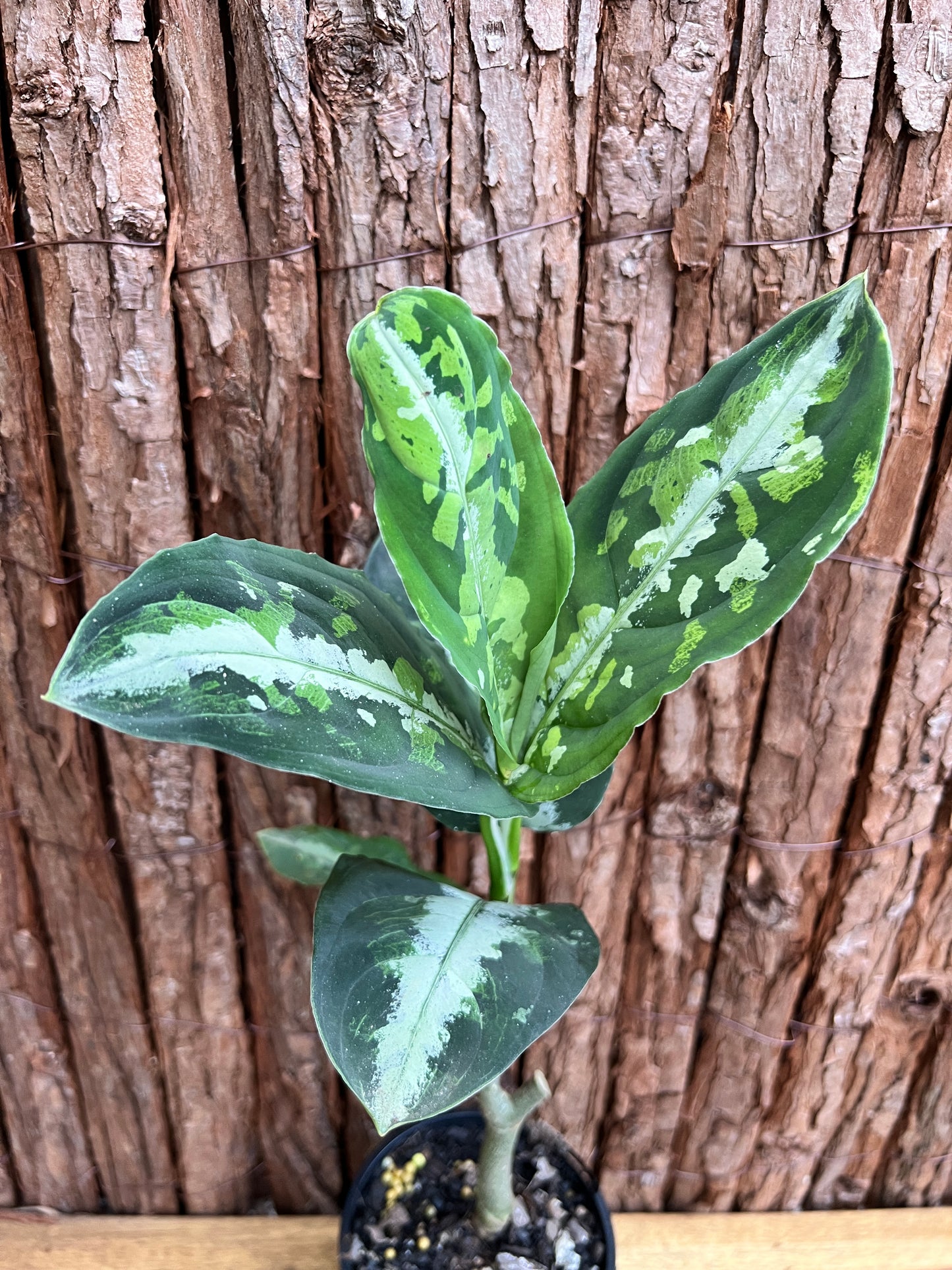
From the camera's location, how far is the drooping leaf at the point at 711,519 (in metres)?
0.57

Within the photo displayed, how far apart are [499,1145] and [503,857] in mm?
318

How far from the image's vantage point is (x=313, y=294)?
2.75 ft

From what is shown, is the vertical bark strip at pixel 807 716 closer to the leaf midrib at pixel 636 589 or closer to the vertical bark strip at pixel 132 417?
the leaf midrib at pixel 636 589

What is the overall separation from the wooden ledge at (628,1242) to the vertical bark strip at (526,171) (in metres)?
1.13

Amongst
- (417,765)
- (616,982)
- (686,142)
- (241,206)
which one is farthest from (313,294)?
(616,982)

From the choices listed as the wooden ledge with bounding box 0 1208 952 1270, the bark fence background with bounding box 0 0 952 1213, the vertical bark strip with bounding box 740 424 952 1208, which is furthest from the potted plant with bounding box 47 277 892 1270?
the wooden ledge with bounding box 0 1208 952 1270

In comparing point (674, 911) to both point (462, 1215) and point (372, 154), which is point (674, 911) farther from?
point (372, 154)

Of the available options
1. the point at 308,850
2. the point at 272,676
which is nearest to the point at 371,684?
the point at 272,676

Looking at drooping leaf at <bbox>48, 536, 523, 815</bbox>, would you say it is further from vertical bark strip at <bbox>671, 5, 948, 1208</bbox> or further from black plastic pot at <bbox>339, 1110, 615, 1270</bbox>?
black plastic pot at <bbox>339, 1110, 615, 1270</bbox>

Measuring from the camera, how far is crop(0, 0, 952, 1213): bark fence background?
77cm

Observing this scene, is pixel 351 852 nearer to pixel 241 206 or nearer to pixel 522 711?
pixel 522 711

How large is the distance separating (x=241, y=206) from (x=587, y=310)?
0.33m

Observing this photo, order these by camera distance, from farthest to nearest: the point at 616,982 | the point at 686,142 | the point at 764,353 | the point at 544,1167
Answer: the point at 616,982 < the point at 544,1167 < the point at 686,142 < the point at 764,353

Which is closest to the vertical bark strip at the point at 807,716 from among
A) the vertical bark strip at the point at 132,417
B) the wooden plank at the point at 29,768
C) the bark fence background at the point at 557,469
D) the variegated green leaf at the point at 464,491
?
the bark fence background at the point at 557,469
